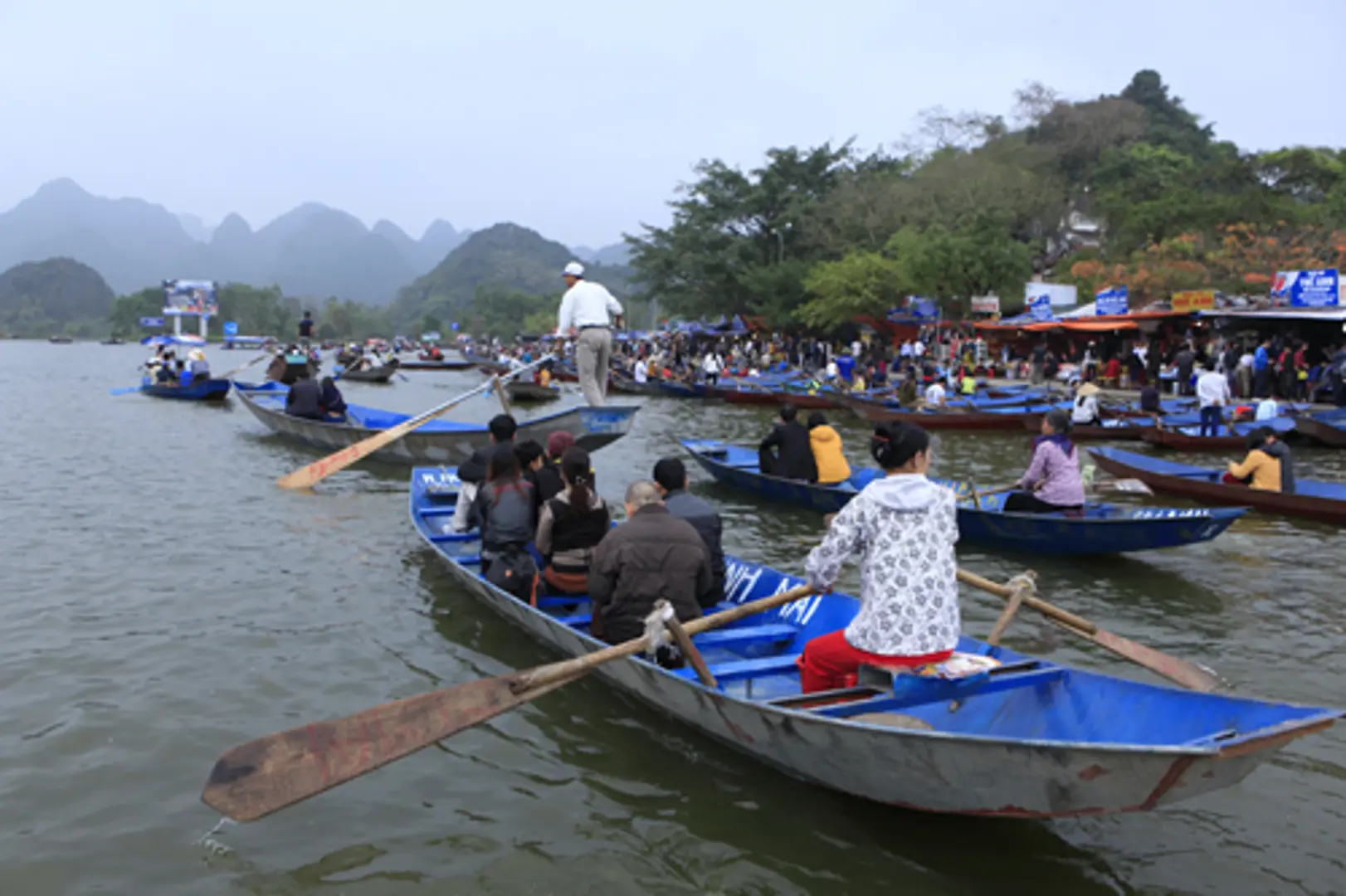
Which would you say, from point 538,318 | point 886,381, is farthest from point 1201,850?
point 538,318

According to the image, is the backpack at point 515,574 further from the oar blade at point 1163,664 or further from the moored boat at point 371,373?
the moored boat at point 371,373

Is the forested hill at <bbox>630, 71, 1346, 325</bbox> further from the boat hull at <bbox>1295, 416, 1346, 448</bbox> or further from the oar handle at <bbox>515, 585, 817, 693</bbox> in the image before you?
the oar handle at <bbox>515, 585, 817, 693</bbox>

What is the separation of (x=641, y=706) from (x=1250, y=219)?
3530cm

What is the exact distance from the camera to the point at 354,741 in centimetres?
491

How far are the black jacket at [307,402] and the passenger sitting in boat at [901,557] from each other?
575 inches

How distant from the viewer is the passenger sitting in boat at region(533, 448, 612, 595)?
6.91 meters

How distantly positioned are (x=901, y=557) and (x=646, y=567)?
1.85 metres

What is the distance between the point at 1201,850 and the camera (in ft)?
15.3

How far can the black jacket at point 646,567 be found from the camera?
5855mm

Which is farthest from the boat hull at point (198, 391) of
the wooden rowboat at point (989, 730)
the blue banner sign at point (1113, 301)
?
the blue banner sign at point (1113, 301)

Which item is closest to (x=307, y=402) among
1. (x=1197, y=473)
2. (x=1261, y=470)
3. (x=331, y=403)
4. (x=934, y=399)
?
(x=331, y=403)

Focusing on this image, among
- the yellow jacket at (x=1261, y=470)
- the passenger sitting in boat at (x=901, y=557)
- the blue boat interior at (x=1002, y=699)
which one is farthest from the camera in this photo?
the yellow jacket at (x=1261, y=470)

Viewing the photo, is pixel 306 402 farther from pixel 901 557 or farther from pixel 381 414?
pixel 901 557

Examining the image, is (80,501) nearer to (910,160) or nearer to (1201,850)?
(1201,850)
